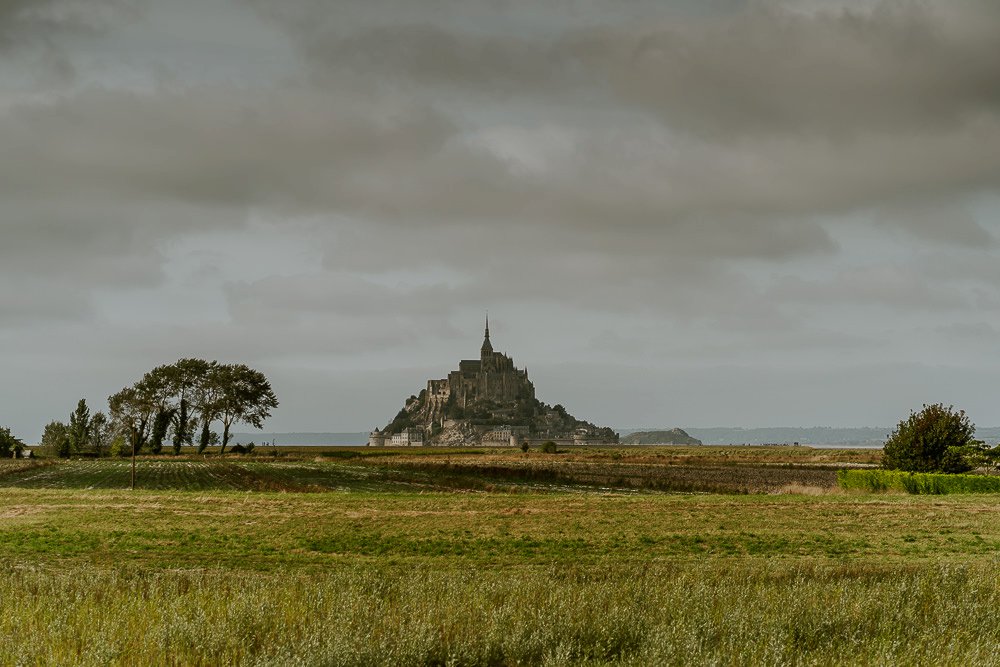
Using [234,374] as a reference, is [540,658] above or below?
below

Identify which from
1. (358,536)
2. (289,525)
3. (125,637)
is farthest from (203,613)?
(289,525)

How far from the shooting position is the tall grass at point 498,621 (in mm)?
8438

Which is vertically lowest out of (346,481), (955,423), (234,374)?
(346,481)

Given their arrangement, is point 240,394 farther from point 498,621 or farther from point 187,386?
point 498,621

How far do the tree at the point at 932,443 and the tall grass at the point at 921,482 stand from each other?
3.50 m

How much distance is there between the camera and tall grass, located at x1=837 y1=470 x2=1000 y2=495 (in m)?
41.4

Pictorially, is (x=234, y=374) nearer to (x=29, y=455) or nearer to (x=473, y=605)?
(x=29, y=455)

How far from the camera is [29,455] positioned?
100188 millimetres

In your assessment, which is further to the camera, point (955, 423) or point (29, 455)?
point (29, 455)

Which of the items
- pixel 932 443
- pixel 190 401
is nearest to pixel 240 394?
pixel 190 401

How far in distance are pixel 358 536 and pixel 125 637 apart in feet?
51.7

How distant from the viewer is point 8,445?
10194cm

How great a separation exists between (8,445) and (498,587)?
360 ft

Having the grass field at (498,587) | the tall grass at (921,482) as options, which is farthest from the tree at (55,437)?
the tall grass at (921,482)
